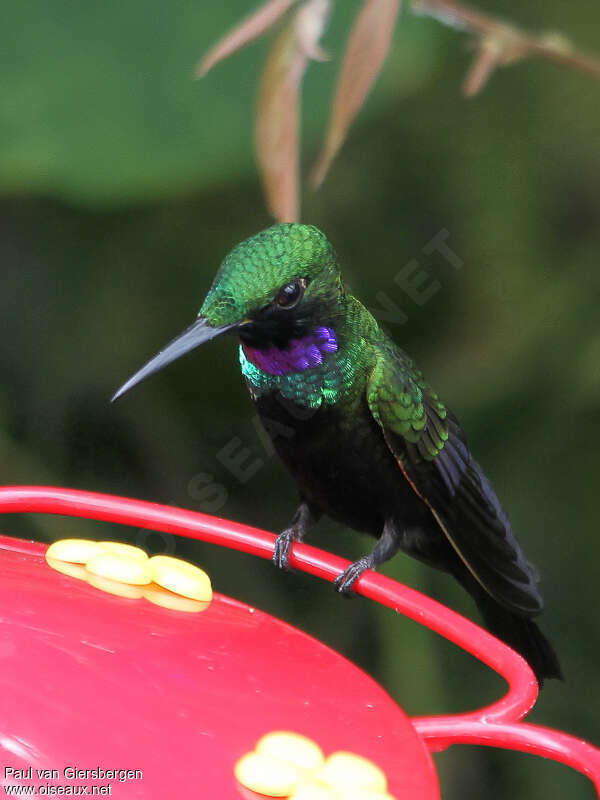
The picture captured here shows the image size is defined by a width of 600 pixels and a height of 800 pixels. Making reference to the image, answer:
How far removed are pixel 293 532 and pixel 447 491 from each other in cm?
30

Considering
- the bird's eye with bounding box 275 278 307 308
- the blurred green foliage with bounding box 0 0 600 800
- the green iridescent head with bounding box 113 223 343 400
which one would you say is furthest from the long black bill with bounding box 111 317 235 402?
the blurred green foliage with bounding box 0 0 600 800

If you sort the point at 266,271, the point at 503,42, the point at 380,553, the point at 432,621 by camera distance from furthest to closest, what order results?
1. the point at 380,553
2. the point at 503,42
3. the point at 266,271
4. the point at 432,621

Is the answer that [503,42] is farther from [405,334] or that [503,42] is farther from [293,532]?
[405,334]

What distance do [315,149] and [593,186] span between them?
0.73 meters

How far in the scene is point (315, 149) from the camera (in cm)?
264

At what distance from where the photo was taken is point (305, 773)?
3.37 ft

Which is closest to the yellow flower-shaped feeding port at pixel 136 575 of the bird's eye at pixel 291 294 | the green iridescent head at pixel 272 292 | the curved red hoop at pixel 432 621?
the curved red hoop at pixel 432 621

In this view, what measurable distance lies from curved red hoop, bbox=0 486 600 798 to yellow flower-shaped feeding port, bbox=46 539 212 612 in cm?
5

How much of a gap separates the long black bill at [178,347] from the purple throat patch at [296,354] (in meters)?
0.24

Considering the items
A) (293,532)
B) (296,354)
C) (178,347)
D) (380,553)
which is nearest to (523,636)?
(380,553)

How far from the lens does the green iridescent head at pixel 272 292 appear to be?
1531mm

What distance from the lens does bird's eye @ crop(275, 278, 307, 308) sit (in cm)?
164

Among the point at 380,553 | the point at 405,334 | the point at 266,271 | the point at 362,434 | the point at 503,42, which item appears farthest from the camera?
the point at 405,334

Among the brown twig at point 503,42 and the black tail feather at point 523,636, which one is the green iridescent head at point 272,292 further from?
the black tail feather at point 523,636
